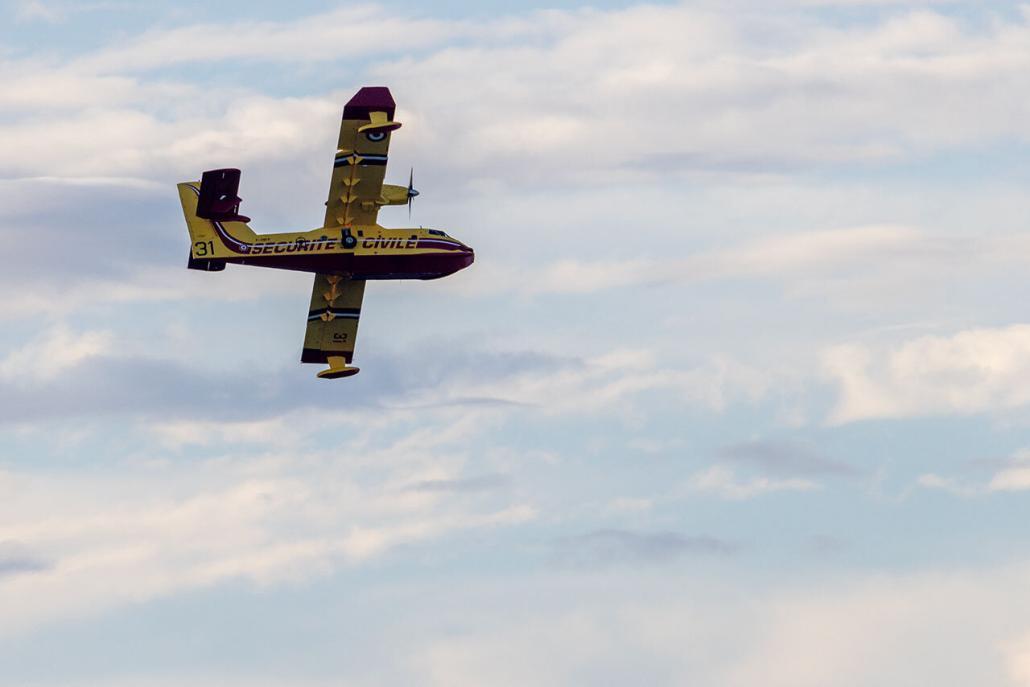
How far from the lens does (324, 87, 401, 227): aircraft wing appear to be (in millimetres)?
147750

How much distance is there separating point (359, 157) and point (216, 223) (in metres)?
9.83

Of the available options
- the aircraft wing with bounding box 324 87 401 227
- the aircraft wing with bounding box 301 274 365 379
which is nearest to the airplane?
the aircraft wing with bounding box 324 87 401 227

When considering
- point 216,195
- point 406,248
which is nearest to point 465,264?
point 406,248

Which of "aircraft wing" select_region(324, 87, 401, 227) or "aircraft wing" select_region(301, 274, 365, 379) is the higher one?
"aircraft wing" select_region(324, 87, 401, 227)

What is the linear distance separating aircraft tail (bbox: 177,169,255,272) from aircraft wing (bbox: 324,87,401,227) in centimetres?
572

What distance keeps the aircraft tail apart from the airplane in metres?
0.06

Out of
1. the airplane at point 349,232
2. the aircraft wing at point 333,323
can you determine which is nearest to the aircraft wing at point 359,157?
the airplane at point 349,232

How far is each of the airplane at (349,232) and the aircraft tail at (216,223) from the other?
2.4 inches

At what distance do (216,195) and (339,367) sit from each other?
15029 mm

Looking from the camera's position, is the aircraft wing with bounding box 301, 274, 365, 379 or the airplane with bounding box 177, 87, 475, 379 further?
the aircraft wing with bounding box 301, 274, 365, 379

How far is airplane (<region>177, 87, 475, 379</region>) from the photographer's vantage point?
147875 millimetres

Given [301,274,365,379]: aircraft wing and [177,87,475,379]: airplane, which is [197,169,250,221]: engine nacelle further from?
[301,274,365,379]: aircraft wing

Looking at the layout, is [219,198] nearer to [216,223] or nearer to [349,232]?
[216,223]

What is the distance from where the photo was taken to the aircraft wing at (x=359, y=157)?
148m
